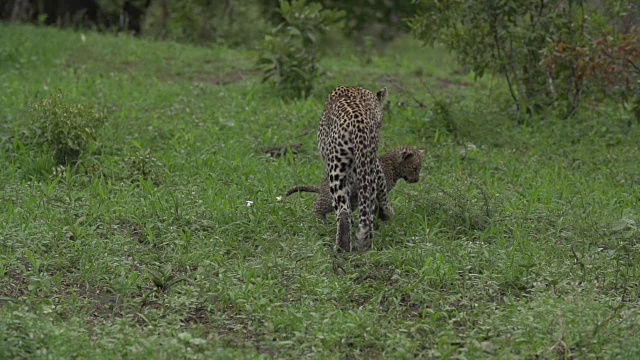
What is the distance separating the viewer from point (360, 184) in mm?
8984

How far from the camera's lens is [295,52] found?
14852 mm

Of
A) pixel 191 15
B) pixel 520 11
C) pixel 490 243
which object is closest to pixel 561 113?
pixel 520 11

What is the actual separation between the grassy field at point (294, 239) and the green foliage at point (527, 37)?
0.47m

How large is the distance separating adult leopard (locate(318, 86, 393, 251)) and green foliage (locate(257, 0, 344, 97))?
5334 mm

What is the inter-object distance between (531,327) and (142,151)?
5386mm

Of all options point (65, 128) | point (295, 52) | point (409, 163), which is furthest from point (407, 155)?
point (295, 52)

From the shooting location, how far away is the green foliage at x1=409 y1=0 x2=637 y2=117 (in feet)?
44.2

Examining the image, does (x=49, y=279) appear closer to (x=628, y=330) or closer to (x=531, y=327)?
(x=531, y=327)

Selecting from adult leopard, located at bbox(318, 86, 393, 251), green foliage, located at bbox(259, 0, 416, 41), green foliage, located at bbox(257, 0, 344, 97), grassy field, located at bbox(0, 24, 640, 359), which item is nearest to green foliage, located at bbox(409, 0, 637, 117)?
grassy field, located at bbox(0, 24, 640, 359)

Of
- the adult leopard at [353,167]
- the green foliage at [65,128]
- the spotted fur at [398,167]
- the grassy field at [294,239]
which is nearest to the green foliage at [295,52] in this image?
the grassy field at [294,239]

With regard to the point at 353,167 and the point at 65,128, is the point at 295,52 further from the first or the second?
the point at 353,167

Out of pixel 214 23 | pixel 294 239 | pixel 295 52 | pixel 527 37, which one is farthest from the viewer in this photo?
pixel 214 23

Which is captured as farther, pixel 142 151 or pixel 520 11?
pixel 520 11

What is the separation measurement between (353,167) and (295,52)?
5990mm
